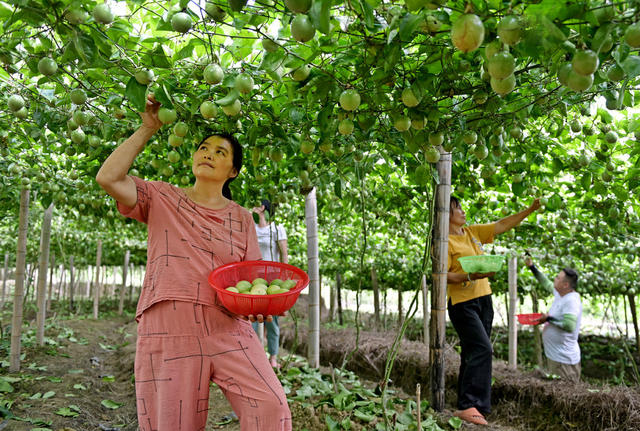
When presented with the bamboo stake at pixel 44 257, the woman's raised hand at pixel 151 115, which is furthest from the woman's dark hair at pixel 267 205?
the bamboo stake at pixel 44 257

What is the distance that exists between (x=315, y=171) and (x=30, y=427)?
9.82 feet

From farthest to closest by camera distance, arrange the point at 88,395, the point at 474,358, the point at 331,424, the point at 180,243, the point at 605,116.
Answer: the point at 88,395 < the point at 474,358 < the point at 331,424 < the point at 605,116 < the point at 180,243

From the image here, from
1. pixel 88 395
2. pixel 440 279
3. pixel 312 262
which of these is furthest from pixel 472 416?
pixel 88 395

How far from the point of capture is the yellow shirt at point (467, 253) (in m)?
3.67

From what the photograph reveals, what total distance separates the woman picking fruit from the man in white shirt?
489 cm

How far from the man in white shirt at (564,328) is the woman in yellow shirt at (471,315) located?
2.37 metres

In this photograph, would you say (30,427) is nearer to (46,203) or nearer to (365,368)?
(46,203)

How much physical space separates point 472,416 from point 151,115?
3.19 metres

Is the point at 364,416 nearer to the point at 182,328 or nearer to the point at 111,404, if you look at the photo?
the point at 182,328

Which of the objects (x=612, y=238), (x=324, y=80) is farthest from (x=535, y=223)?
(x=324, y=80)

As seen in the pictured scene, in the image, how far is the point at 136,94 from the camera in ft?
5.38

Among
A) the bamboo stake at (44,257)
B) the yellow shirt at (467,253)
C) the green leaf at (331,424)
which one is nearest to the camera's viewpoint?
the green leaf at (331,424)

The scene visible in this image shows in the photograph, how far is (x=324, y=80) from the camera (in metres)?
1.73

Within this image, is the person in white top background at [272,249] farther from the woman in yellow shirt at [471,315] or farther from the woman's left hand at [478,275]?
the woman's left hand at [478,275]
